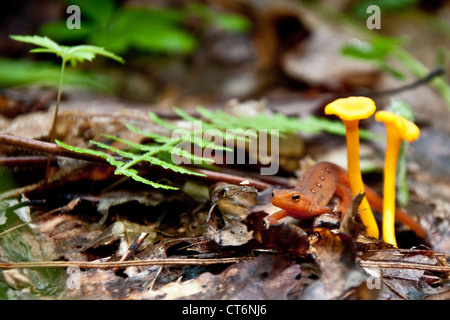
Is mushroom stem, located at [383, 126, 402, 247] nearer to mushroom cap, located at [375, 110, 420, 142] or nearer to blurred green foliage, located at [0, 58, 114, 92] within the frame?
mushroom cap, located at [375, 110, 420, 142]

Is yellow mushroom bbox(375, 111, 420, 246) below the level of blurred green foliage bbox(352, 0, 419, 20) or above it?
below

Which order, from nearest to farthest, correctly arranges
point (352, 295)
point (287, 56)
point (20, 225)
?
point (352, 295), point (20, 225), point (287, 56)

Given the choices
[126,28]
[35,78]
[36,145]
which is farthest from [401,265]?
[126,28]

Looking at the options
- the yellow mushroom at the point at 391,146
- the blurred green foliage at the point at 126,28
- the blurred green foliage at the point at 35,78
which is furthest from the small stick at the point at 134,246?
the blurred green foliage at the point at 126,28

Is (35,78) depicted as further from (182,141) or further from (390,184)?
(390,184)

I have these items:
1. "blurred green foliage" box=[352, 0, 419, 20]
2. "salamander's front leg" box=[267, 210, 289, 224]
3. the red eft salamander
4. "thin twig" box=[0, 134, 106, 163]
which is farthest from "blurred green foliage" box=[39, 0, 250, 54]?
"salamander's front leg" box=[267, 210, 289, 224]

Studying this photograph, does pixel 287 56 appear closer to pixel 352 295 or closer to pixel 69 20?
pixel 69 20

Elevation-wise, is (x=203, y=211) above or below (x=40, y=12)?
below

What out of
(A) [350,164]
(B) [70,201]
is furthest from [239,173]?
(B) [70,201]
